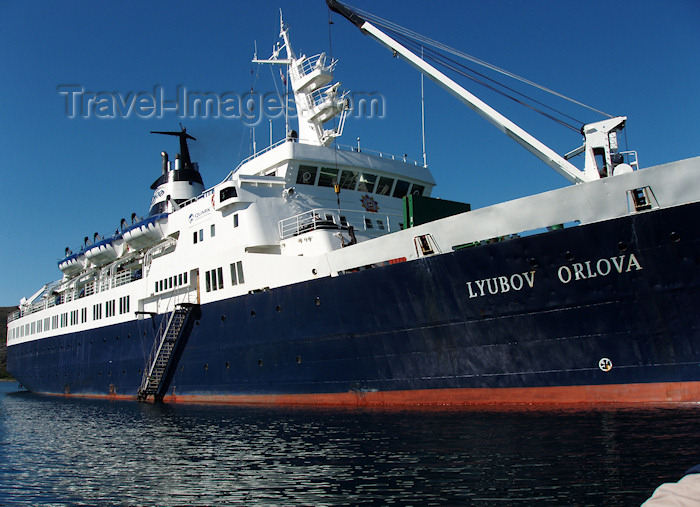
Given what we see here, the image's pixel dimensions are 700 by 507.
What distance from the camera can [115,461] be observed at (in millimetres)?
11469

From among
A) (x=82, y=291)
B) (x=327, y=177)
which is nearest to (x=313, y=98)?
(x=327, y=177)

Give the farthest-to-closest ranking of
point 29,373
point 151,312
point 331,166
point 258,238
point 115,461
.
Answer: point 29,373
point 151,312
point 331,166
point 258,238
point 115,461

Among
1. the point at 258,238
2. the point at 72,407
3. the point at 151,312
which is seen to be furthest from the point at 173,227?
the point at 72,407

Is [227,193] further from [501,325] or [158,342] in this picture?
[501,325]

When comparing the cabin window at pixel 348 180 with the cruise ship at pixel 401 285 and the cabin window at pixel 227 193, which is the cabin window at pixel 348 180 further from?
the cabin window at pixel 227 193

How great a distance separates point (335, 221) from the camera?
21.2 m

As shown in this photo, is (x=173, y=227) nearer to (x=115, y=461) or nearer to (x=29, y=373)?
(x=115, y=461)

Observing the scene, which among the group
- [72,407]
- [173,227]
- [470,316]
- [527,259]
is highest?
[173,227]

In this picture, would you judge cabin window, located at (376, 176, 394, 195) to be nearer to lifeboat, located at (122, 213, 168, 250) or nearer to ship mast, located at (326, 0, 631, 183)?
ship mast, located at (326, 0, 631, 183)

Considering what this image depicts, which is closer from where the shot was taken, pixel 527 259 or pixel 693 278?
pixel 693 278

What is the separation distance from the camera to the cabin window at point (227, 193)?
2139 centimetres

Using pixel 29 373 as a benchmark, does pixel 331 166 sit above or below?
above

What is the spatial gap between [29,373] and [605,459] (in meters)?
41.0

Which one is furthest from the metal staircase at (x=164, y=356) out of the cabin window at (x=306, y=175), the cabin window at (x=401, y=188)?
the cabin window at (x=401, y=188)
